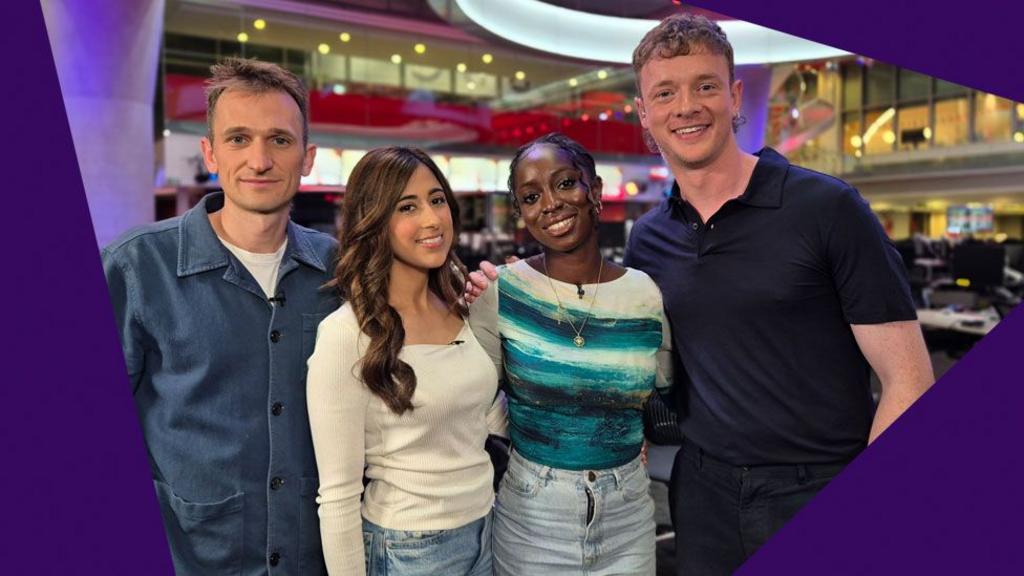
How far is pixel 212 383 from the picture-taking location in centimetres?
147

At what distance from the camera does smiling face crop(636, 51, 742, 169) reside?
169 centimetres

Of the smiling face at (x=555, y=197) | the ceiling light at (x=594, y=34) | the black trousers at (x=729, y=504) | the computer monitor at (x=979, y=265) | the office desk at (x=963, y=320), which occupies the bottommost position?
the office desk at (x=963, y=320)

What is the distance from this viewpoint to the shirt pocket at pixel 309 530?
1541 mm

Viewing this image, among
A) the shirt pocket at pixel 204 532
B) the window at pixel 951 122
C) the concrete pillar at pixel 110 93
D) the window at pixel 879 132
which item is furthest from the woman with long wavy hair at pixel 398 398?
the window at pixel 879 132

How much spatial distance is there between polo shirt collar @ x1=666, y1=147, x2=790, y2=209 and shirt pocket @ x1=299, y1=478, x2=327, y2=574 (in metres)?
1.13

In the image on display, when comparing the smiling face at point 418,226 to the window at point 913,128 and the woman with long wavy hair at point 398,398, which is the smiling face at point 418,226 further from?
the window at point 913,128

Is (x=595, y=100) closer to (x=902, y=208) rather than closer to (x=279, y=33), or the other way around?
(x=279, y=33)

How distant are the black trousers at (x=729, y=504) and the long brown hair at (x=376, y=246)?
29.0 inches

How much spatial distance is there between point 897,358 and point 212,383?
140cm

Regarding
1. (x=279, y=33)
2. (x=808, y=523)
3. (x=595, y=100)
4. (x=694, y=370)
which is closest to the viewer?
(x=808, y=523)

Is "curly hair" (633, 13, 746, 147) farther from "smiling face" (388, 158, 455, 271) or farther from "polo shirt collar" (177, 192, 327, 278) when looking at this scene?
"polo shirt collar" (177, 192, 327, 278)

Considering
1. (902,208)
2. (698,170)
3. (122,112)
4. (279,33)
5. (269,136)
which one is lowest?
(902,208)

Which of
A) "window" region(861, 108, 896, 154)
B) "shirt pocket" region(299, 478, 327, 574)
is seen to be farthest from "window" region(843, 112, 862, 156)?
"shirt pocket" region(299, 478, 327, 574)

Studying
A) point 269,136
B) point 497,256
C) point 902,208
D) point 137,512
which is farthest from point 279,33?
point 902,208
